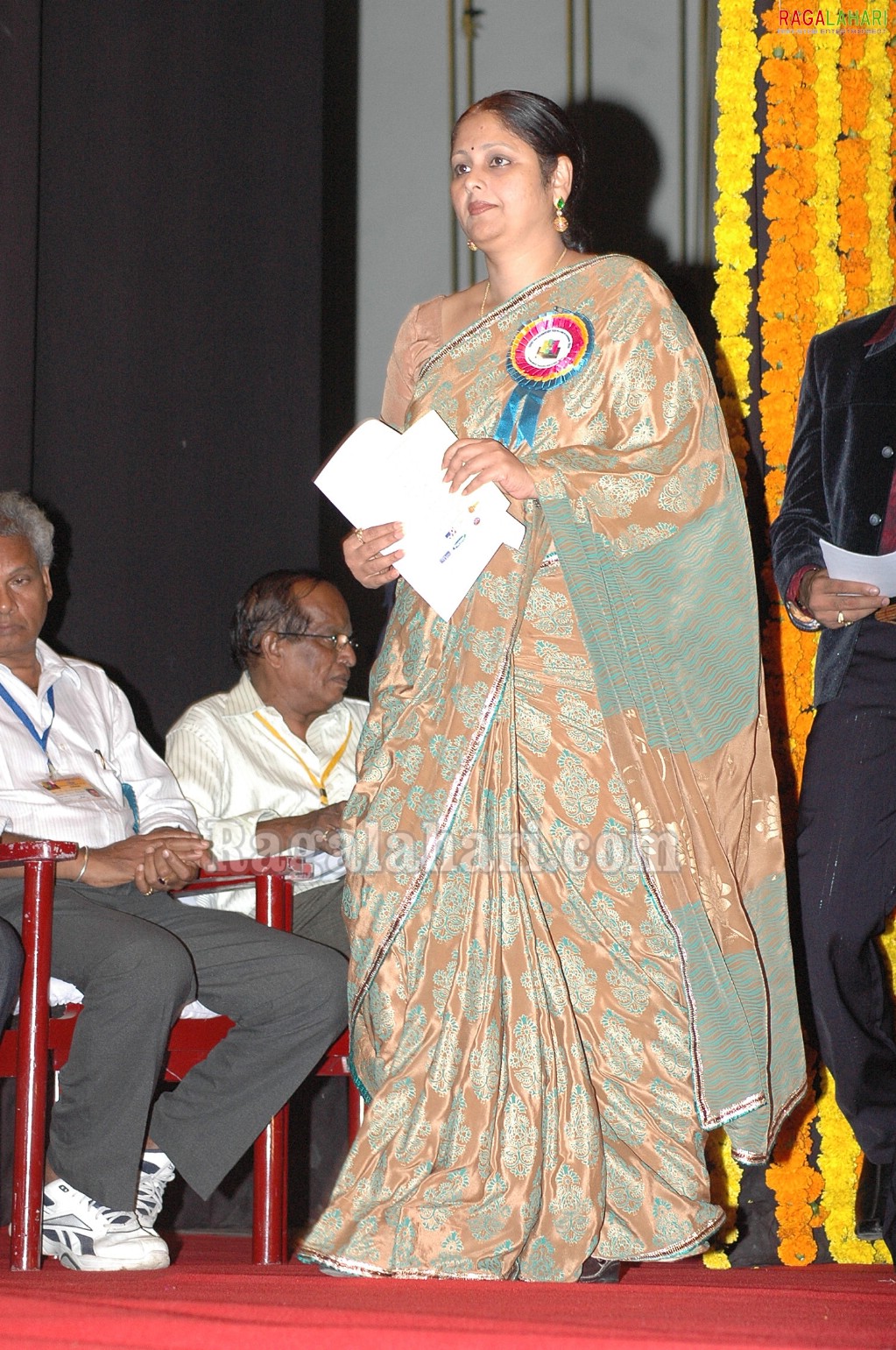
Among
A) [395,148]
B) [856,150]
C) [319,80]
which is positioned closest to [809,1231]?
[856,150]

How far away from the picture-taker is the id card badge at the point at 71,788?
2980 mm

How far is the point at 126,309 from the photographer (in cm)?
410

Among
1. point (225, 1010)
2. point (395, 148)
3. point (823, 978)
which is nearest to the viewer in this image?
point (823, 978)

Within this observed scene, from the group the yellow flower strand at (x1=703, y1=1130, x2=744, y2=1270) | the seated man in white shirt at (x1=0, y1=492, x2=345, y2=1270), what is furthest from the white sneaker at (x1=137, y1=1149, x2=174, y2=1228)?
the yellow flower strand at (x1=703, y1=1130, x2=744, y2=1270)

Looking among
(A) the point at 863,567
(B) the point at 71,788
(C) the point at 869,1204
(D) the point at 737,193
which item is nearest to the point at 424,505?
(A) the point at 863,567

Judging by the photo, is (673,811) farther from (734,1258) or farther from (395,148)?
(395,148)

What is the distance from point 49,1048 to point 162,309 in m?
2.22

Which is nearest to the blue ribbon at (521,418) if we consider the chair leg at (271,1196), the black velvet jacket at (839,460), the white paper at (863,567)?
the white paper at (863,567)

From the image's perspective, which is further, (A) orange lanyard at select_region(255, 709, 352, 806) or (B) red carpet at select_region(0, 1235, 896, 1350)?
(A) orange lanyard at select_region(255, 709, 352, 806)

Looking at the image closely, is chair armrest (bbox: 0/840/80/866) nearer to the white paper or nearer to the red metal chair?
the red metal chair

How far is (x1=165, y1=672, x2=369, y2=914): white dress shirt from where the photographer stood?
10.9 feet

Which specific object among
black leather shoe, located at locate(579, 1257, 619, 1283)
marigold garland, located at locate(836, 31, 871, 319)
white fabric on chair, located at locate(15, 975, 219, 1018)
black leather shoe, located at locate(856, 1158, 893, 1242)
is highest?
marigold garland, located at locate(836, 31, 871, 319)

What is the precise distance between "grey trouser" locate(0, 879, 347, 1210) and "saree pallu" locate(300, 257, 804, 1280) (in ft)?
1.63

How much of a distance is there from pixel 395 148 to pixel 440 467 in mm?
4412
